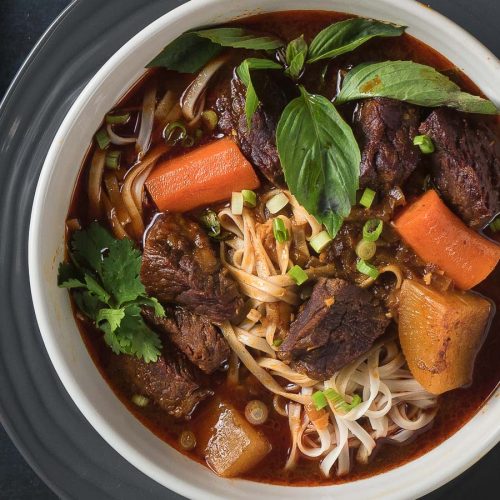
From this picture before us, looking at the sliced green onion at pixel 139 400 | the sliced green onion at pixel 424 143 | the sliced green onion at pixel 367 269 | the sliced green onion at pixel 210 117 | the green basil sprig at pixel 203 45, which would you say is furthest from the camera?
the sliced green onion at pixel 139 400

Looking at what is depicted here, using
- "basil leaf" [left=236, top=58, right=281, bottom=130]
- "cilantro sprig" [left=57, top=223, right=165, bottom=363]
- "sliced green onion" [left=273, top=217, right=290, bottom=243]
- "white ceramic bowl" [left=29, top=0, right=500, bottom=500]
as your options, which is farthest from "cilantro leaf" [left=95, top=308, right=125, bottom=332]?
"basil leaf" [left=236, top=58, right=281, bottom=130]

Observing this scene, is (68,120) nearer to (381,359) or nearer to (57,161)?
(57,161)

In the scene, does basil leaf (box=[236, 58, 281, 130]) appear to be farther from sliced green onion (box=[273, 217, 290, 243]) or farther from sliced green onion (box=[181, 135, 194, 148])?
sliced green onion (box=[273, 217, 290, 243])

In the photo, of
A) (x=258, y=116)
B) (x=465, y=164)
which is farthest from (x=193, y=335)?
(x=465, y=164)

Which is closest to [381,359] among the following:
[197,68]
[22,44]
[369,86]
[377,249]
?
[377,249]

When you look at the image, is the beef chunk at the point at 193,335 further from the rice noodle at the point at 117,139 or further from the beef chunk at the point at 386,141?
the beef chunk at the point at 386,141

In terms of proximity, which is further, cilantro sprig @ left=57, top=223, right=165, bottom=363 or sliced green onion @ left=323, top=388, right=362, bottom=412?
sliced green onion @ left=323, top=388, right=362, bottom=412

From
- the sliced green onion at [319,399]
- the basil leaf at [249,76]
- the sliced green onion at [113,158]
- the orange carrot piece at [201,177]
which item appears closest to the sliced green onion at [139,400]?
the sliced green onion at [319,399]
